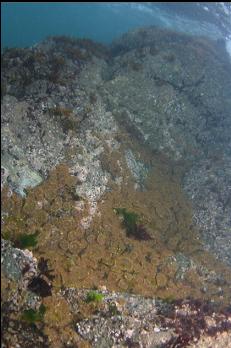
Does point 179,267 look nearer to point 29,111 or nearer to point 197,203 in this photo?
point 197,203

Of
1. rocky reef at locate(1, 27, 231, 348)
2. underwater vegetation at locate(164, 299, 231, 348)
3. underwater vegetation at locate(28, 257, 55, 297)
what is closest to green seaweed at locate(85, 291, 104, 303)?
rocky reef at locate(1, 27, 231, 348)

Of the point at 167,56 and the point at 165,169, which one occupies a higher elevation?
the point at 167,56

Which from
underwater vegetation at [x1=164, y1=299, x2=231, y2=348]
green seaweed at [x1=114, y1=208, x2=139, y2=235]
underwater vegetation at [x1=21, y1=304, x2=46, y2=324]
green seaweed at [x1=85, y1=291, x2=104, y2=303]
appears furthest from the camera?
green seaweed at [x1=114, y1=208, x2=139, y2=235]

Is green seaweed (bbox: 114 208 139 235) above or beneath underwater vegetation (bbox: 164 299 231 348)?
above

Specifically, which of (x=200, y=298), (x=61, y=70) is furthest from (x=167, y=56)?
(x=200, y=298)

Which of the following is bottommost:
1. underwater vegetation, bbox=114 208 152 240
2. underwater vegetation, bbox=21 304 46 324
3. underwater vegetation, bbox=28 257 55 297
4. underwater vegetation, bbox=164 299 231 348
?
underwater vegetation, bbox=164 299 231 348

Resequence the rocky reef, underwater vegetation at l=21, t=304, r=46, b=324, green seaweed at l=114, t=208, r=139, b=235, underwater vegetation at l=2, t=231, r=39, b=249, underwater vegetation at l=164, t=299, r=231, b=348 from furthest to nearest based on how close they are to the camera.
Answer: green seaweed at l=114, t=208, r=139, b=235, underwater vegetation at l=164, t=299, r=231, b=348, the rocky reef, underwater vegetation at l=2, t=231, r=39, b=249, underwater vegetation at l=21, t=304, r=46, b=324

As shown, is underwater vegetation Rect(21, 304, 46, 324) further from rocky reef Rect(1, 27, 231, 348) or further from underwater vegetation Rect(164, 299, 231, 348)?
underwater vegetation Rect(164, 299, 231, 348)

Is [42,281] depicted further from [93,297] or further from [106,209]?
[106,209]
